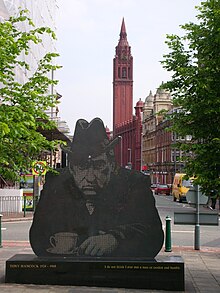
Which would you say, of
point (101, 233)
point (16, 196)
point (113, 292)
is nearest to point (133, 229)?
point (101, 233)

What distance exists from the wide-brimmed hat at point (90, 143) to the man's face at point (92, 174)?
0.12m

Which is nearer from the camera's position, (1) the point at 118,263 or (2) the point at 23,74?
(1) the point at 118,263

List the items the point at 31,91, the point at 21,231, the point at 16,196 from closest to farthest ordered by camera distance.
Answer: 1. the point at 31,91
2. the point at 21,231
3. the point at 16,196

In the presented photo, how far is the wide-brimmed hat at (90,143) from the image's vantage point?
34.5ft

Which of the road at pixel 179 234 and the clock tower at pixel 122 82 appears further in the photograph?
the clock tower at pixel 122 82

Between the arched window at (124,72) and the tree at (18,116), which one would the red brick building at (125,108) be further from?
the tree at (18,116)

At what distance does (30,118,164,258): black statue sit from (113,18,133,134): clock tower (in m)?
149

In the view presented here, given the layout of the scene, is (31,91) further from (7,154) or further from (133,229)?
(133,229)

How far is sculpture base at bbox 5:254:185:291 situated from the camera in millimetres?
9500

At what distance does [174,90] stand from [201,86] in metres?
1.16

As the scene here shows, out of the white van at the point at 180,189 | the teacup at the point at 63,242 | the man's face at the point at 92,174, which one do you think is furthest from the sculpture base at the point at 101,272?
the white van at the point at 180,189

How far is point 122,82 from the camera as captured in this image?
165750mm

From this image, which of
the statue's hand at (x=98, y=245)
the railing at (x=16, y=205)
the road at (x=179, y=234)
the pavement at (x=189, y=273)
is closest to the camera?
the pavement at (x=189, y=273)

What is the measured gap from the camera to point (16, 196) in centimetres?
2859
